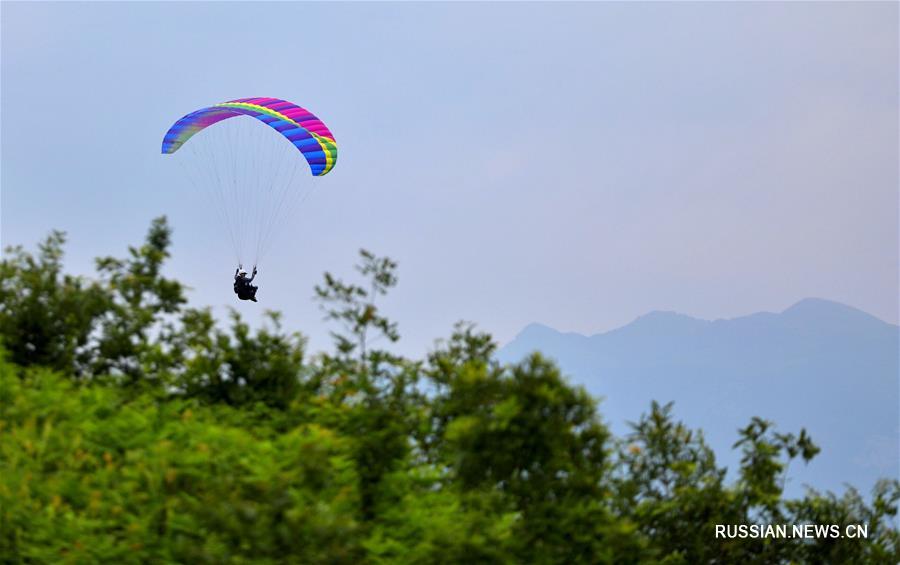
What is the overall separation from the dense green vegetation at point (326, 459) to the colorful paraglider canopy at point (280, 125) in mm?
16141

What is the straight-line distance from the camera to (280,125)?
4172 cm

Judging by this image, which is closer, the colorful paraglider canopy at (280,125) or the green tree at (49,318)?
the green tree at (49,318)

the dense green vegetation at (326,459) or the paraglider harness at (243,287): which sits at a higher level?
the paraglider harness at (243,287)

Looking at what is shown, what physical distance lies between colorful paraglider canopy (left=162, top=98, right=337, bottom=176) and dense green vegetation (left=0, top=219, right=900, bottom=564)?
53.0 ft

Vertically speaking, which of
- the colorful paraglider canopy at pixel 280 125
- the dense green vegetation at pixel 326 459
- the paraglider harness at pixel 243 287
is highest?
the colorful paraglider canopy at pixel 280 125

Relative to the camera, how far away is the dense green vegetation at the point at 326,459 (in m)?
16.8

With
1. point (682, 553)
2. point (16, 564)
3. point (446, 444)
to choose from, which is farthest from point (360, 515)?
point (682, 553)

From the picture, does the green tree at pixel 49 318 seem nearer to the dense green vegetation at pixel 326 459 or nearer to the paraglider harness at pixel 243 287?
the dense green vegetation at pixel 326 459

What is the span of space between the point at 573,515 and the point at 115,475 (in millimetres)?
7042

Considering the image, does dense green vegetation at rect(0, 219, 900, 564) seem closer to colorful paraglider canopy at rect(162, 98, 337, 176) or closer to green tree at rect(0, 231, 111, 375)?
green tree at rect(0, 231, 111, 375)

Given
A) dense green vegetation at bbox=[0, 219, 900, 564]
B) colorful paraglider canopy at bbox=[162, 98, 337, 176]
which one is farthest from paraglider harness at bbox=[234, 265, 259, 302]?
dense green vegetation at bbox=[0, 219, 900, 564]

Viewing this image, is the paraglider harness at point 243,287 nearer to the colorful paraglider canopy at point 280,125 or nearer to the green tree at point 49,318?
the colorful paraglider canopy at point 280,125

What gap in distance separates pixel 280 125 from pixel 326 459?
86.1ft

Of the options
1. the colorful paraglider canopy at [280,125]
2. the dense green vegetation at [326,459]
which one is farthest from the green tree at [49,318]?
the colorful paraglider canopy at [280,125]
